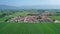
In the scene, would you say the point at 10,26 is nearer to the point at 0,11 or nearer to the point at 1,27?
the point at 1,27

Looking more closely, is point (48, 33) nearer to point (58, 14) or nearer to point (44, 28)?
point (44, 28)

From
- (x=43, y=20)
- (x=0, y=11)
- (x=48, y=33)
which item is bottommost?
(x=48, y=33)

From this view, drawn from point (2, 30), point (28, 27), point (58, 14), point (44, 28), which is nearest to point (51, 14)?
point (58, 14)

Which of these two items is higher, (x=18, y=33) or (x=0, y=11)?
(x=0, y=11)

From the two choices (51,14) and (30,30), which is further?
(51,14)
